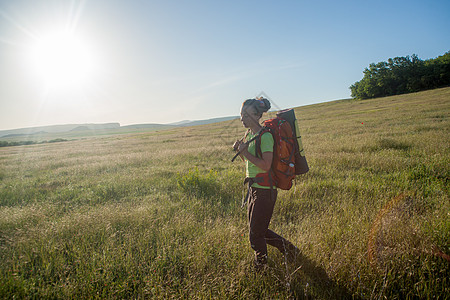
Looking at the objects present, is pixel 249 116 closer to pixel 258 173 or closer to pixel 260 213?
pixel 258 173

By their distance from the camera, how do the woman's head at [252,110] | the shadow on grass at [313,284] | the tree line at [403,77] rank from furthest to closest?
1. the tree line at [403,77]
2. the woman's head at [252,110]
3. the shadow on grass at [313,284]

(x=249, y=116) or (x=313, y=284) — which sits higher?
(x=249, y=116)

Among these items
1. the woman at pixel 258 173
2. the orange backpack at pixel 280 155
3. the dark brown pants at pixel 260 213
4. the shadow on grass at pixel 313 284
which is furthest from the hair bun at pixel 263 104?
the shadow on grass at pixel 313 284

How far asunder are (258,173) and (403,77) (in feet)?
298

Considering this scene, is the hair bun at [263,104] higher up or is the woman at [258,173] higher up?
the hair bun at [263,104]

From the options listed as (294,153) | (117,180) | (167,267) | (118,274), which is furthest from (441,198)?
(117,180)

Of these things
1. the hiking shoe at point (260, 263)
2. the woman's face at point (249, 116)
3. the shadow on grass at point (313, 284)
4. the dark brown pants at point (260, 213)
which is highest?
the woman's face at point (249, 116)

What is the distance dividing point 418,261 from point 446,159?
5.90m

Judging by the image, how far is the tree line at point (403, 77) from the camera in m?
60.3

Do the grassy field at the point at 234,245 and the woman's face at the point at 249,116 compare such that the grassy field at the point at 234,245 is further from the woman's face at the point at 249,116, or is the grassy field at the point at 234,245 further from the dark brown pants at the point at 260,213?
the woman's face at the point at 249,116

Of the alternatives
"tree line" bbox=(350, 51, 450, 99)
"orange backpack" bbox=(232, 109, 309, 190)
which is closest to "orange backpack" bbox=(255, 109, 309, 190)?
"orange backpack" bbox=(232, 109, 309, 190)

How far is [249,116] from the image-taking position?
101 inches

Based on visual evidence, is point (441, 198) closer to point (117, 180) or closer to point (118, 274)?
point (118, 274)

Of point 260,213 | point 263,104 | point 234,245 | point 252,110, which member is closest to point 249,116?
point 252,110
